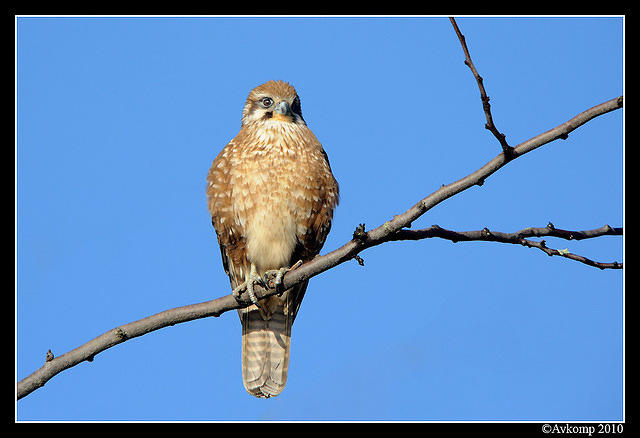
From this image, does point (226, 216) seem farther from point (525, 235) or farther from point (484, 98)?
point (484, 98)

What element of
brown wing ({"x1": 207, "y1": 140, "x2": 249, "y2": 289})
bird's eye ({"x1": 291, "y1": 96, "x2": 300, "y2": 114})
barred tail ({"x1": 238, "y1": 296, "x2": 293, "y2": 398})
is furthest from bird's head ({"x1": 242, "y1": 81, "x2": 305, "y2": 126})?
barred tail ({"x1": 238, "y1": 296, "x2": 293, "y2": 398})

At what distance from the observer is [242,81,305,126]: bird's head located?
611 cm

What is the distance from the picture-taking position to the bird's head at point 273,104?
6109mm

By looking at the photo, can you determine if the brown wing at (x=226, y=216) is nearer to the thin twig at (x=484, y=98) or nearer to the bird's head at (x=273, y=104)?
the bird's head at (x=273, y=104)

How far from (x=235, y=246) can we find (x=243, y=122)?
1.43m

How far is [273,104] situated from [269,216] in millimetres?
1370

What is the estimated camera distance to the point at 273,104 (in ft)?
20.5

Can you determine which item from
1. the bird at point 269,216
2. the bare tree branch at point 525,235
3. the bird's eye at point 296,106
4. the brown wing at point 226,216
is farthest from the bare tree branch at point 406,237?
the bird's eye at point 296,106

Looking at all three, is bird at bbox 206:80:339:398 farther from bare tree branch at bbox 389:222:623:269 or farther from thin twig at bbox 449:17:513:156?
thin twig at bbox 449:17:513:156

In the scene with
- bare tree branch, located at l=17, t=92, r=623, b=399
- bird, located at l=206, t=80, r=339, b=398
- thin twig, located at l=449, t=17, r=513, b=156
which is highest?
bird, located at l=206, t=80, r=339, b=398

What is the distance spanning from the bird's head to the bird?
0.09 meters

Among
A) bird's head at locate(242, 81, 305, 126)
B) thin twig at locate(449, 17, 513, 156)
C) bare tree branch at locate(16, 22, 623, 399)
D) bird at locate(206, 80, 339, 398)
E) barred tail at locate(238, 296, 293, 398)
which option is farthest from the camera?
bird's head at locate(242, 81, 305, 126)

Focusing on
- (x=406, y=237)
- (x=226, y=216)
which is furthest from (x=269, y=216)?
(x=406, y=237)
